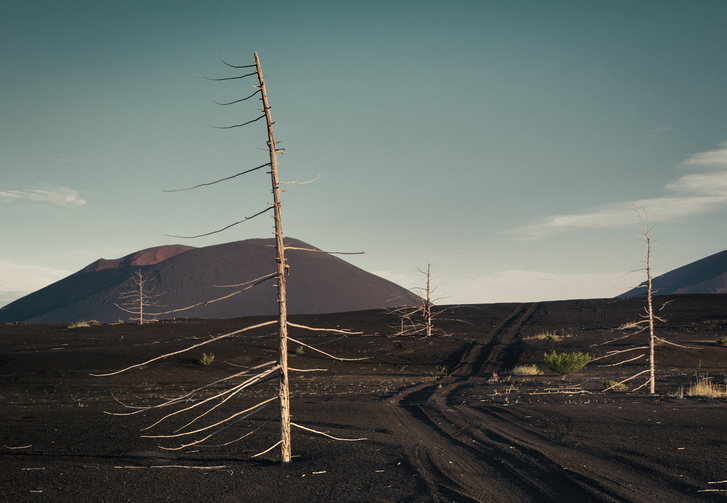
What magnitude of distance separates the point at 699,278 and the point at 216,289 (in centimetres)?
11738

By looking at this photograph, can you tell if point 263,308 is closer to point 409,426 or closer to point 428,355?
point 428,355

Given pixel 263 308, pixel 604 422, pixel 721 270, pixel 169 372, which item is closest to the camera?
pixel 604 422

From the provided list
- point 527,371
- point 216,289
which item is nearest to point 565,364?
point 527,371

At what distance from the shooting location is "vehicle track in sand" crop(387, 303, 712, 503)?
7090mm

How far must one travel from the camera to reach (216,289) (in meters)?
117

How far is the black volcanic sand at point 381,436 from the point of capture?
7.35m

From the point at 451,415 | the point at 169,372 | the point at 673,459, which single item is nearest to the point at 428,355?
the point at 169,372

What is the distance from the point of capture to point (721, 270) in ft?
422

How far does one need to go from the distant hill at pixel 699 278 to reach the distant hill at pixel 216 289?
65.7 meters

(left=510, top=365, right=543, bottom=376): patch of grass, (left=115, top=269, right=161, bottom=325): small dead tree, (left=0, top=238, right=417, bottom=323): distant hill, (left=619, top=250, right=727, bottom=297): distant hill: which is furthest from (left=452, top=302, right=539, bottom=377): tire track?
(left=619, top=250, right=727, bottom=297): distant hill

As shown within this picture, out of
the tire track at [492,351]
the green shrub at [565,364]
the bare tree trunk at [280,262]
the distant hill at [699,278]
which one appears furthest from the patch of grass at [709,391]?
the distant hill at [699,278]

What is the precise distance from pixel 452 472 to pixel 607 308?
162 feet

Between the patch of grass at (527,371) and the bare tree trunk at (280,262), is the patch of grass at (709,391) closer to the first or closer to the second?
the patch of grass at (527,371)

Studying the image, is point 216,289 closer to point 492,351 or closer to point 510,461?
point 492,351
